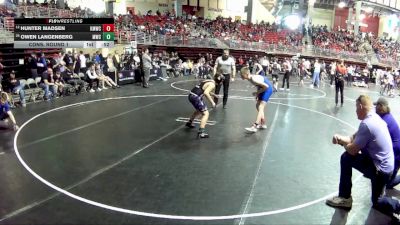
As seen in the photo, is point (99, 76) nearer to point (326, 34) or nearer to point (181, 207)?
point (181, 207)

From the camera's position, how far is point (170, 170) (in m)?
6.78

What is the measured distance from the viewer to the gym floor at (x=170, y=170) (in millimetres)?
5117

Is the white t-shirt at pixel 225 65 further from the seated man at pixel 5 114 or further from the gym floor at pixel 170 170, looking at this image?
the seated man at pixel 5 114

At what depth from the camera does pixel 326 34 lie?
4381 centimetres

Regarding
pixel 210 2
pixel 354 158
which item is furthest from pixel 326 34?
pixel 354 158

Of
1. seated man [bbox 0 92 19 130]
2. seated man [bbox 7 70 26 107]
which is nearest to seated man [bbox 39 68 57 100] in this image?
seated man [bbox 7 70 26 107]

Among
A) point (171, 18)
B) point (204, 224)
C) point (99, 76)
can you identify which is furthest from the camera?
point (171, 18)

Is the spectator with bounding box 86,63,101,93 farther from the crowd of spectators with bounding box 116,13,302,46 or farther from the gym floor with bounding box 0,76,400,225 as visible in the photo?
the crowd of spectators with bounding box 116,13,302,46

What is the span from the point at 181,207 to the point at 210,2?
40.4m

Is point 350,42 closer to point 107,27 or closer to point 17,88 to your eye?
point 107,27

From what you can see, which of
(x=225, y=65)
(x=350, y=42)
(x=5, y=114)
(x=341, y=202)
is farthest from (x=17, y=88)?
(x=350, y=42)
